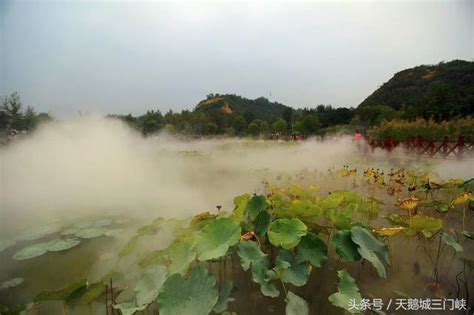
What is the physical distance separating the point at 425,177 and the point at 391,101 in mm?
54908

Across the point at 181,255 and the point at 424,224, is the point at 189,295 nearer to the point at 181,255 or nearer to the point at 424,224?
the point at 181,255

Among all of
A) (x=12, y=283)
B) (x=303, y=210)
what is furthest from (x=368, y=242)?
(x=12, y=283)

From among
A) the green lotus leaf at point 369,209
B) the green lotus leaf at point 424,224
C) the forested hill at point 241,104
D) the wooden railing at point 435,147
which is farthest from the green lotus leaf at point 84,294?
the forested hill at point 241,104

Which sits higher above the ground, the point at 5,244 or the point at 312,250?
the point at 312,250

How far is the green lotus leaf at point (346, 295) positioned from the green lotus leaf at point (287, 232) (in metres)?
0.33

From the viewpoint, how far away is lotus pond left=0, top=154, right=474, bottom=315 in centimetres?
175

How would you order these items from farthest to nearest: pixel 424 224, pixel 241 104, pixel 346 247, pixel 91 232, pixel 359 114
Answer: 1. pixel 241 104
2. pixel 359 114
3. pixel 91 232
4. pixel 424 224
5. pixel 346 247

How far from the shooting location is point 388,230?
6.29 ft

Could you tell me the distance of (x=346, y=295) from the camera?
1.76 meters

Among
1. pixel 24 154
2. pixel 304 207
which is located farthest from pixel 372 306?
pixel 24 154

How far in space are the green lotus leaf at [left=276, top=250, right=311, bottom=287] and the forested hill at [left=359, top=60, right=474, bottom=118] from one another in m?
25.3

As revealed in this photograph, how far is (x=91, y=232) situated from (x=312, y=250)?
2.92 meters

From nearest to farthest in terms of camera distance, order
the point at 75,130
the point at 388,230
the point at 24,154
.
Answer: the point at 388,230
the point at 24,154
the point at 75,130

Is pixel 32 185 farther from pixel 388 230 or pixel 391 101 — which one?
pixel 391 101
